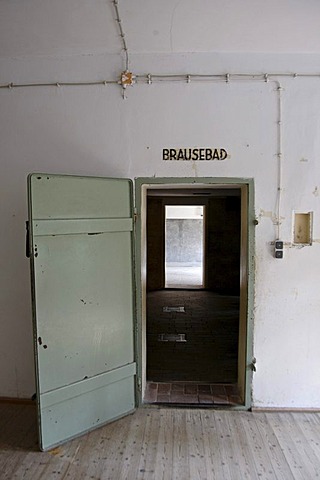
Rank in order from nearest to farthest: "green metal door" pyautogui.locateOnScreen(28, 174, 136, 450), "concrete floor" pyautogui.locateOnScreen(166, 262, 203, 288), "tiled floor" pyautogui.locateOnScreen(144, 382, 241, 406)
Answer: "green metal door" pyautogui.locateOnScreen(28, 174, 136, 450) < "tiled floor" pyautogui.locateOnScreen(144, 382, 241, 406) < "concrete floor" pyautogui.locateOnScreen(166, 262, 203, 288)

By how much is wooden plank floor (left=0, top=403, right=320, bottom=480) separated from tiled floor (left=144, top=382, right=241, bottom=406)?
0.09m

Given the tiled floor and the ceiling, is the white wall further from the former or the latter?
the tiled floor

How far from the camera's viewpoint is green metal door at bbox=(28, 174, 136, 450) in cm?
282

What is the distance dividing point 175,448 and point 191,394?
2.52ft

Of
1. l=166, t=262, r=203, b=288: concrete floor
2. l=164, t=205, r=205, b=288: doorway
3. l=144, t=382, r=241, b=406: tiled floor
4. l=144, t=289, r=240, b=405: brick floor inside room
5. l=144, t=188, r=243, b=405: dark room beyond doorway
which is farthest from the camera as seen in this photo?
l=164, t=205, r=205, b=288: doorway

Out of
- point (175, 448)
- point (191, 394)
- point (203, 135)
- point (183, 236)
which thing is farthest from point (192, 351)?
point (183, 236)

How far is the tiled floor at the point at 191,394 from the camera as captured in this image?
11.4 ft

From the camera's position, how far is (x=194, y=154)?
328cm

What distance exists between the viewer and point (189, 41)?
3135 millimetres

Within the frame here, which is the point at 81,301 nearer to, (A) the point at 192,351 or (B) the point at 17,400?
(B) the point at 17,400

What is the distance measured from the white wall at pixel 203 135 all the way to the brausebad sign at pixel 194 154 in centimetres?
4

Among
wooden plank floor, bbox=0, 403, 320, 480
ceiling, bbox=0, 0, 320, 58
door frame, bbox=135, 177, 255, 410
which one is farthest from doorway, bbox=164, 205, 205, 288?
ceiling, bbox=0, 0, 320, 58

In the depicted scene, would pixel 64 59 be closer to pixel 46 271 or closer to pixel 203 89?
pixel 203 89

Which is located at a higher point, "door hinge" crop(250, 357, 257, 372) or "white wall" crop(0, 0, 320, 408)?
"white wall" crop(0, 0, 320, 408)
